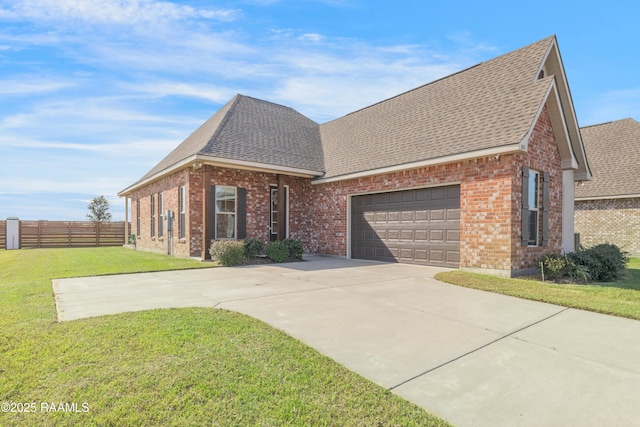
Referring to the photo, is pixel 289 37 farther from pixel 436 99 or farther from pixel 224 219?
pixel 224 219

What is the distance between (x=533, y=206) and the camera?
361 inches

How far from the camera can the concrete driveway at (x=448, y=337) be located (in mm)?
2408

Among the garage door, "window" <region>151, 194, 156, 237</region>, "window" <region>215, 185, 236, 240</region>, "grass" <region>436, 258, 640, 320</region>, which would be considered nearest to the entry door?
"window" <region>215, 185, 236, 240</region>

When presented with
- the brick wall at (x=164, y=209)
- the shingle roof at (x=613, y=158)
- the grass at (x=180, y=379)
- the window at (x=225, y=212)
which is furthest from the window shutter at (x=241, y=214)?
the shingle roof at (x=613, y=158)

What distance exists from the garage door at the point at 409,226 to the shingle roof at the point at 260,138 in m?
3.00

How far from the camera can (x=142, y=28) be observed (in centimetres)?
762

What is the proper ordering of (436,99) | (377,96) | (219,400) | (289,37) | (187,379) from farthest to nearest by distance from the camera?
(377,96), (436,99), (289,37), (187,379), (219,400)

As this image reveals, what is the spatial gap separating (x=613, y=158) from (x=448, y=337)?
18663 mm

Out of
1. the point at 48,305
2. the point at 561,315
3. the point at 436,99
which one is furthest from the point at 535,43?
the point at 48,305

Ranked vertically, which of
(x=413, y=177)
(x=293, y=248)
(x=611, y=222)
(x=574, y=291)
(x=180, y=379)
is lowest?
(x=574, y=291)

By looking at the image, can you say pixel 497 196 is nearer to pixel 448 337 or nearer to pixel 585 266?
pixel 585 266

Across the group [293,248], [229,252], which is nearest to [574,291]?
[293,248]

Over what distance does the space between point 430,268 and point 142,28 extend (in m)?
9.47

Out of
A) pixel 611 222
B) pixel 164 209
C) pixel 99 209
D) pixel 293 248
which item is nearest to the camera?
pixel 293 248
